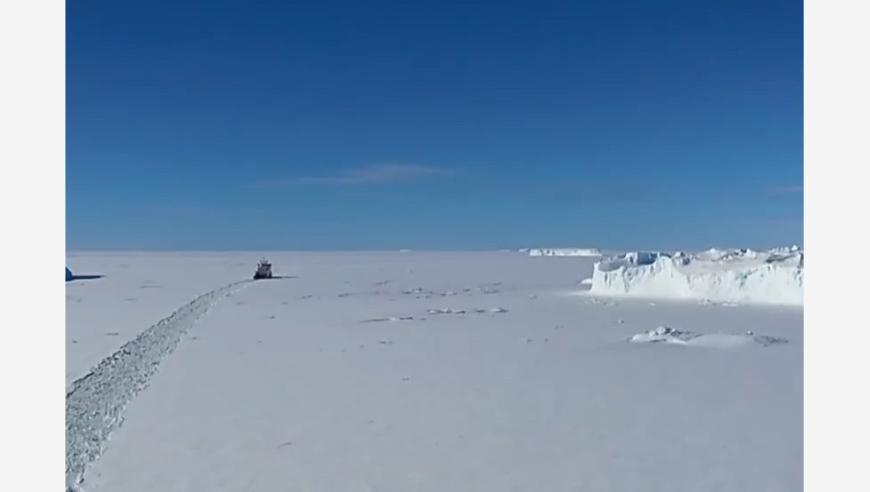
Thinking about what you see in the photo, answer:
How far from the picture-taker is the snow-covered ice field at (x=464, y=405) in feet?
14.6

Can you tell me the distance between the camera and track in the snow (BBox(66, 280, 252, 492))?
16.9 feet

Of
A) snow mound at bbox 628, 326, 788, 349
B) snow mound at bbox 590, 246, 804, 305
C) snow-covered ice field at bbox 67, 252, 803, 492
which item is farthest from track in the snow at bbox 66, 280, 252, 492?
snow mound at bbox 590, 246, 804, 305

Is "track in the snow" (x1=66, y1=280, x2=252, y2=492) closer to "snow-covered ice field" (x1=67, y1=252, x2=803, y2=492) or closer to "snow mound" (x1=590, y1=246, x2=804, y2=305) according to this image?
"snow-covered ice field" (x1=67, y1=252, x2=803, y2=492)

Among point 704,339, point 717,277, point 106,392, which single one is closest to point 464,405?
point 106,392

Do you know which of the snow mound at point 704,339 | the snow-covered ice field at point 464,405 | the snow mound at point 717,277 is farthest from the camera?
the snow mound at point 717,277

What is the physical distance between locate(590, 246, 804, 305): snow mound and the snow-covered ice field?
8.56 ft

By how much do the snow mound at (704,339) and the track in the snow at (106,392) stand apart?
6.51 metres

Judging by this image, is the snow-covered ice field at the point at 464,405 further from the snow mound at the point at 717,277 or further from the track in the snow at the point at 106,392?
the snow mound at the point at 717,277

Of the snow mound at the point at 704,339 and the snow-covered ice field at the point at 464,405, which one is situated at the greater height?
the snow mound at the point at 704,339

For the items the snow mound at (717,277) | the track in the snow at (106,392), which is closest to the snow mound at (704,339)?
the snow mound at (717,277)

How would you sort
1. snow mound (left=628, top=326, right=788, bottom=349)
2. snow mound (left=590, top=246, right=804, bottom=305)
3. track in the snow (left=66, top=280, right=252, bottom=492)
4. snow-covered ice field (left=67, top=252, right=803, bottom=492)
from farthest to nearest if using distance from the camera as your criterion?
1. snow mound (left=590, top=246, right=804, bottom=305)
2. snow mound (left=628, top=326, right=788, bottom=349)
3. track in the snow (left=66, top=280, right=252, bottom=492)
4. snow-covered ice field (left=67, top=252, right=803, bottom=492)

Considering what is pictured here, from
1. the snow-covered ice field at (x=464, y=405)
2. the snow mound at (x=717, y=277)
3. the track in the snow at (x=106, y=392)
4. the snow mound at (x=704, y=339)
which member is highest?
the snow mound at (x=717, y=277)
